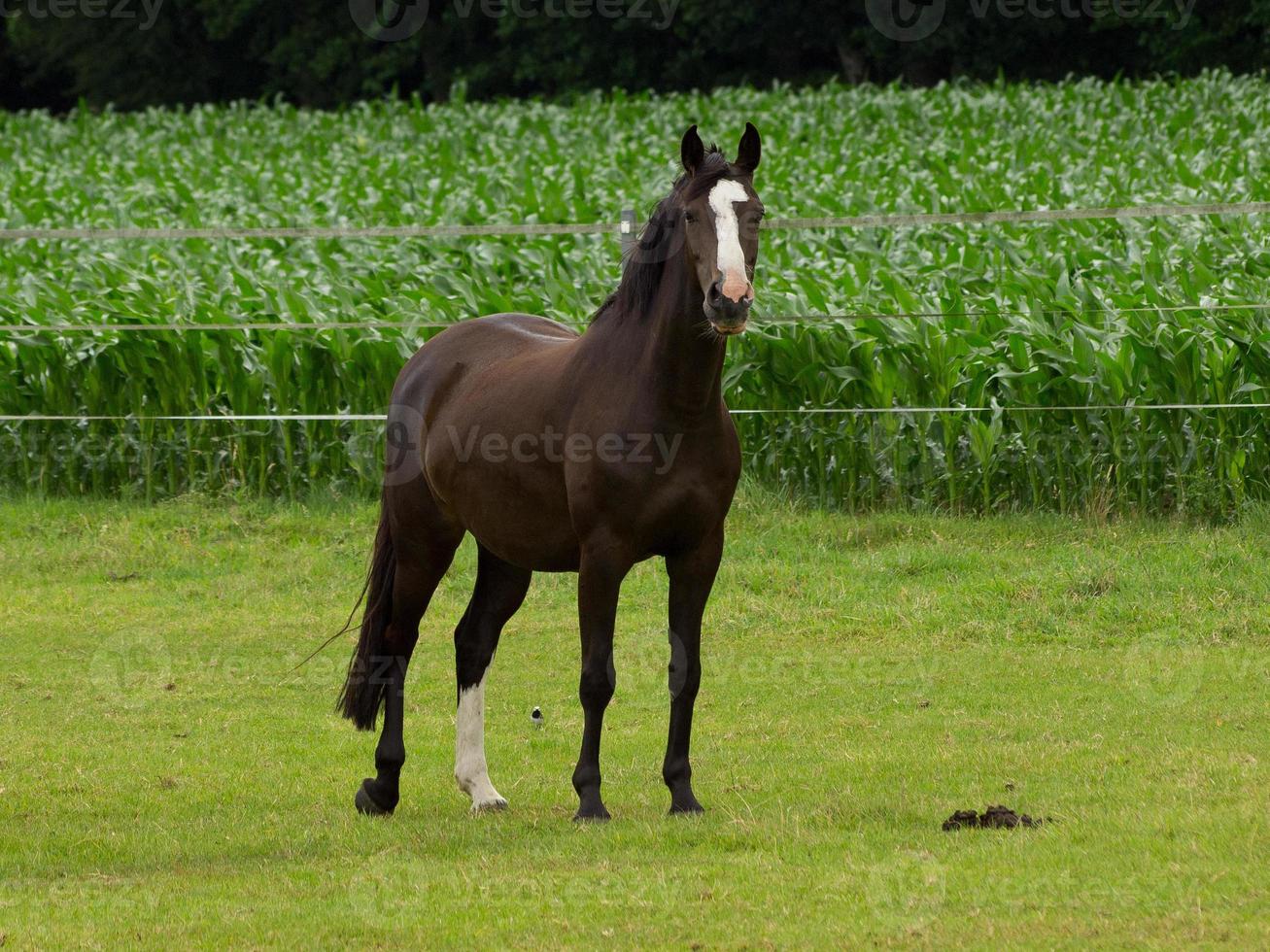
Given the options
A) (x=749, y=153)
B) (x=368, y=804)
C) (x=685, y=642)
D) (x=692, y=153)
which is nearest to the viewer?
(x=692, y=153)

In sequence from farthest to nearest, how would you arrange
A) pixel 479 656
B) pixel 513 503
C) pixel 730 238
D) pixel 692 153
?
pixel 479 656 → pixel 513 503 → pixel 692 153 → pixel 730 238

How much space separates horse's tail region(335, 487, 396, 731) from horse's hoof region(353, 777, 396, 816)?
38cm

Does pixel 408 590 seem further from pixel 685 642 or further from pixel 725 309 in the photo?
pixel 725 309

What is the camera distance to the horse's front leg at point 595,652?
581 centimetres

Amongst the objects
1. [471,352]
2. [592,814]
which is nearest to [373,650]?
[471,352]

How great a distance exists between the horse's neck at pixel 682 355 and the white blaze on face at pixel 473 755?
1483 mm

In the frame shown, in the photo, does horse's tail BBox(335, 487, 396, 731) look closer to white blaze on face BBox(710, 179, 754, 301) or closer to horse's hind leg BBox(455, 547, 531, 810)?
horse's hind leg BBox(455, 547, 531, 810)

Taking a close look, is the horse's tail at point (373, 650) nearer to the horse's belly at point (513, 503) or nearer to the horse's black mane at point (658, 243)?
the horse's belly at point (513, 503)

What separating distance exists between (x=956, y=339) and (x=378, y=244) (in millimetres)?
7428

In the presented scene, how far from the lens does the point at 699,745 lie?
7.19 metres

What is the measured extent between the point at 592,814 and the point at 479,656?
3.09 ft

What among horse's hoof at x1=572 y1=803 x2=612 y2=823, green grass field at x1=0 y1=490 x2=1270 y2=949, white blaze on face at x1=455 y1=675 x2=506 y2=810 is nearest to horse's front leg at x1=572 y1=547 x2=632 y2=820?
horse's hoof at x1=572 y1=803 x2=612 y2=823

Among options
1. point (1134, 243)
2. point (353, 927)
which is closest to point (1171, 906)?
point (353, 927)

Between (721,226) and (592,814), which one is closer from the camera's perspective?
(721,226)
